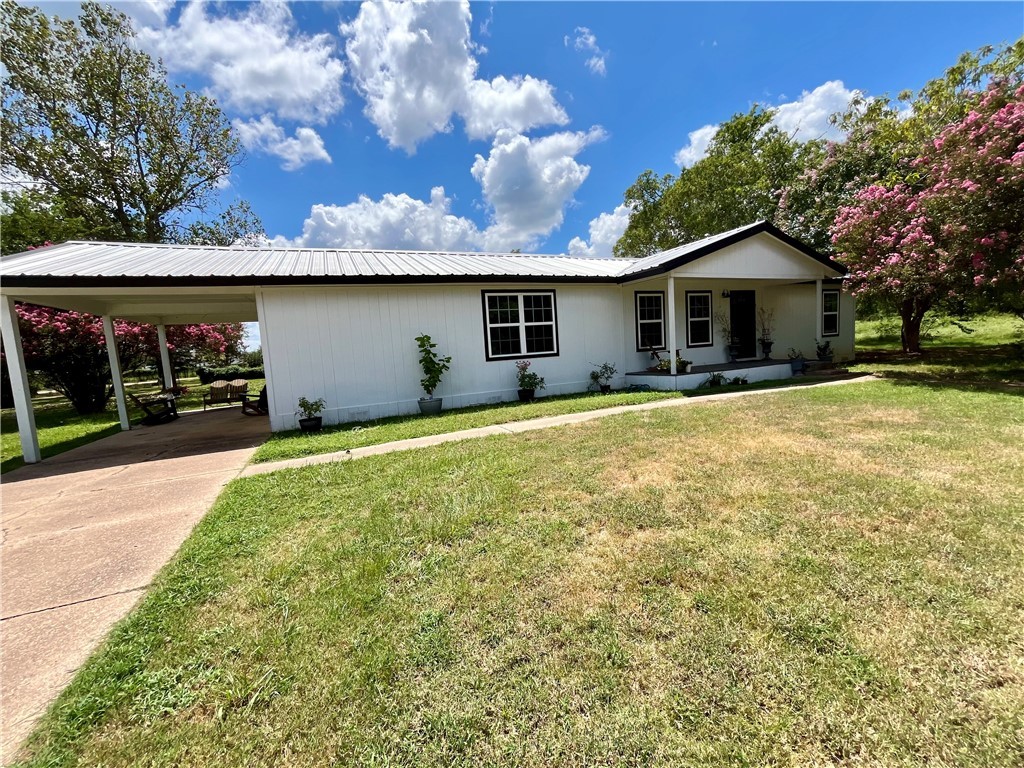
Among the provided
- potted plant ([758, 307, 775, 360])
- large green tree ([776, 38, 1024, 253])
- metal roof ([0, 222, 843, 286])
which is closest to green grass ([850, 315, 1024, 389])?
potted plant ([758, 307, 775, 360])

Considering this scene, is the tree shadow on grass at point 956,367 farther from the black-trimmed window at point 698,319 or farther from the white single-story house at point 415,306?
the black-trimmed window at point 698,319

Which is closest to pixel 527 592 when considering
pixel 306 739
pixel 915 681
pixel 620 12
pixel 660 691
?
pixel 660 691

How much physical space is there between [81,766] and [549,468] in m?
3.78

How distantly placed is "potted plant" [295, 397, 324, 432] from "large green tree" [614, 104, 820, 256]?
22.1 metres

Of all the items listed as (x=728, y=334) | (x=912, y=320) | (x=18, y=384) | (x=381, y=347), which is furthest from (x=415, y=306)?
(x=912, y=320)

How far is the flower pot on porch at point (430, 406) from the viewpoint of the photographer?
8680 millimetres

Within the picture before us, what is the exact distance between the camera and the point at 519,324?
9914mm

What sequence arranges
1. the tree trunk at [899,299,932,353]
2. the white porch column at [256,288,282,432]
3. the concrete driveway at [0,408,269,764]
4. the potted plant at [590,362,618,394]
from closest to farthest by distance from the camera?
the concrete driveway at [0,408,269,764] < the white porch column at [256,288,282,432] < the potted plant at [590,362,618,394] < the tree trunk at [899,299,932,353]

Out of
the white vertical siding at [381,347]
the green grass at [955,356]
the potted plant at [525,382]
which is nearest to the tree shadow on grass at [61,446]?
the white vertical siding at [381,347]

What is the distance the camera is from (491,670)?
1896 millimetres

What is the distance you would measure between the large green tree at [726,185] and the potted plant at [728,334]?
10750mm

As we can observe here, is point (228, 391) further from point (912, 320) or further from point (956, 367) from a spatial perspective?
point (912, 320)

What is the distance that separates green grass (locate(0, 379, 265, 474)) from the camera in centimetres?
775

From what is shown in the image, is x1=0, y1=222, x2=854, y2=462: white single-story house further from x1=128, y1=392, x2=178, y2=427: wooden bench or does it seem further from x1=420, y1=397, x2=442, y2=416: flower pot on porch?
x1=128, y1=392, x2=178, y2=427: wooden bench
